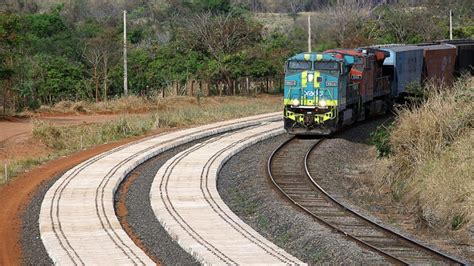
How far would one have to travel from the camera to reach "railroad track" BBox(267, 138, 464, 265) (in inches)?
515

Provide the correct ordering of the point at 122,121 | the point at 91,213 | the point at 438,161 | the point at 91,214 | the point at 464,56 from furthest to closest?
1. the point at 464,56
2. the point at 122,121
3. the point at 438,161
4. the point at 91,213
5. the point at 91,214

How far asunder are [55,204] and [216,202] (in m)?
3.58

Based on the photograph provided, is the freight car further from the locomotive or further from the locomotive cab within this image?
the locomotive cab

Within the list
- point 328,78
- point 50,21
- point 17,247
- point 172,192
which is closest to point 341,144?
point 328,78

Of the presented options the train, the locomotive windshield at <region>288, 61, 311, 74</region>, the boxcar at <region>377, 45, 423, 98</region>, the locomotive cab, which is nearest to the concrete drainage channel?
the locomotive cab

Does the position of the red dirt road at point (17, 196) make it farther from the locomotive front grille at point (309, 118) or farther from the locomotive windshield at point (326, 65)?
the locomotive windshield at point (326, 65)

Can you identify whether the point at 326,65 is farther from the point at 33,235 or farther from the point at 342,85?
the point at 33,235

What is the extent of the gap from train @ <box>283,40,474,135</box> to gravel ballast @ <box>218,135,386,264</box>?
16.7ft

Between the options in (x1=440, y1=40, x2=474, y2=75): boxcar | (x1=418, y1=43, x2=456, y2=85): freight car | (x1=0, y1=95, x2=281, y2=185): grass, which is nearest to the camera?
(x1=0, y1=95, x2=281, y2=185): grass

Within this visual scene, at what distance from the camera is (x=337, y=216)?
54.0 ft

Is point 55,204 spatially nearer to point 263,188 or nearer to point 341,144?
point 263,188

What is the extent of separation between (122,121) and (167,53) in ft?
91.1

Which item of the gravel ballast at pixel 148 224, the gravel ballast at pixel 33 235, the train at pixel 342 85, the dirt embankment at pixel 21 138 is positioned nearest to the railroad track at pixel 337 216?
the train at pixel 342 85

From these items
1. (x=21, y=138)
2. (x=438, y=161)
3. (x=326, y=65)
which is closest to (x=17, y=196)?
(x=438, y=161)
